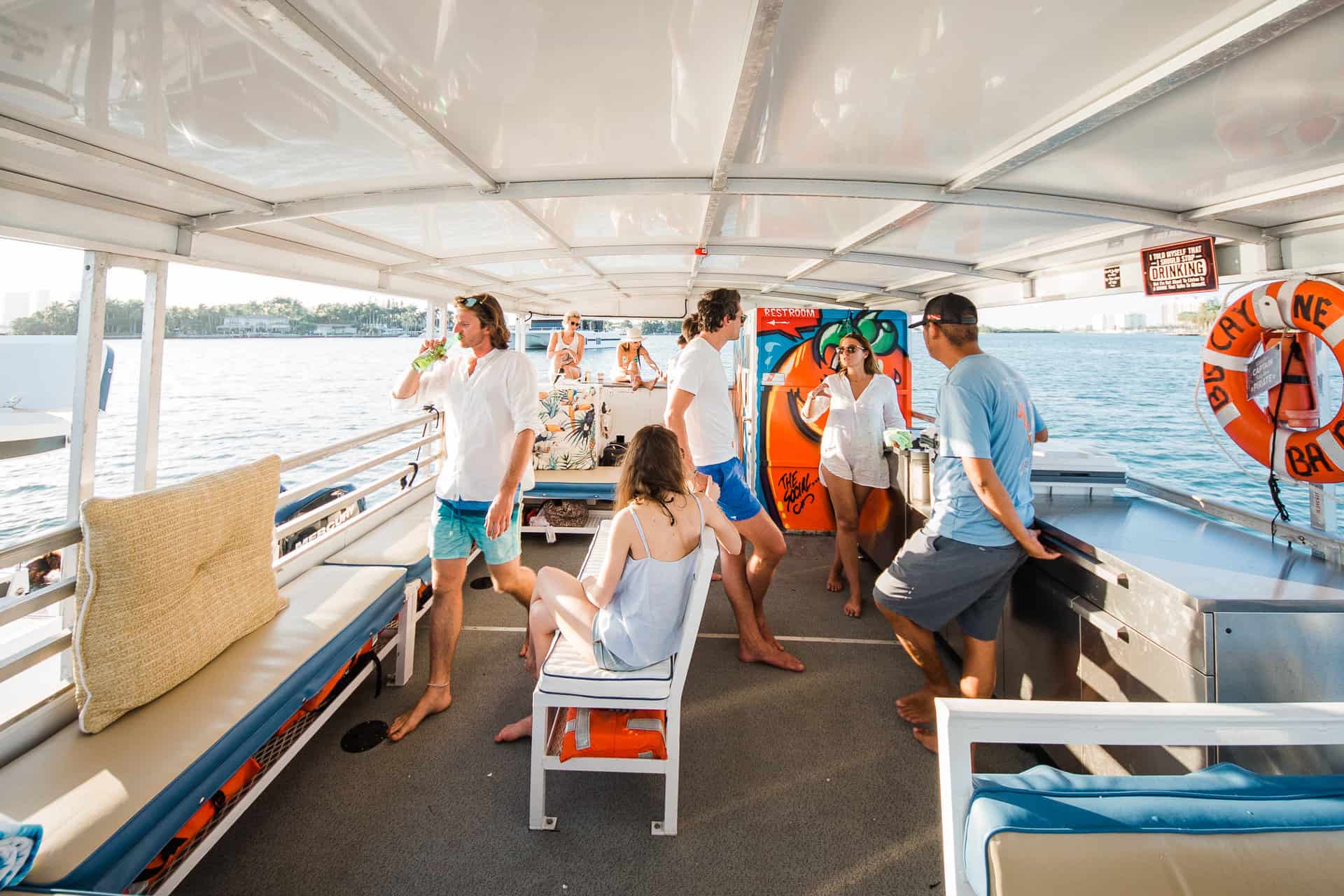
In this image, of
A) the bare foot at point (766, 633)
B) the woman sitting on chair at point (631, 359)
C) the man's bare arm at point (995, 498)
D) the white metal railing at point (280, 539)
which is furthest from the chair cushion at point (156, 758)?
the woman sitting on chair at point (631, 359)

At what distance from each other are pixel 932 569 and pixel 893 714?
82 centimetres

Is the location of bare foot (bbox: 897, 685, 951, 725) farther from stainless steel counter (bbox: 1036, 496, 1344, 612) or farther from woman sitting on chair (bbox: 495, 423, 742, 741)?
woman sitting on chair (bbox: 495, 423, 742, 741)

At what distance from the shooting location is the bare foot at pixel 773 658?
311 centimetres

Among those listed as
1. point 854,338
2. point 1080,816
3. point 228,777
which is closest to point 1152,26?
point 1080,816

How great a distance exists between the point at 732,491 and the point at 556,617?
46.6 inches

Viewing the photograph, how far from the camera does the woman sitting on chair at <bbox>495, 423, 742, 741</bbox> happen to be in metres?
2.09

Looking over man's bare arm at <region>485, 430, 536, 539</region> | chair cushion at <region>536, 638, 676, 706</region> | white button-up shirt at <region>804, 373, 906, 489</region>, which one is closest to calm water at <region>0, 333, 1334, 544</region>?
man's bare arm at <region>485, 430, 536, 539</region>

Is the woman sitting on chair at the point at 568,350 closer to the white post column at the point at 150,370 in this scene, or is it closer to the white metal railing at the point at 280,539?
the white metal railing at the point at 280,539

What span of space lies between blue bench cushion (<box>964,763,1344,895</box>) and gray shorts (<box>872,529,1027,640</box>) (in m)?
1.19

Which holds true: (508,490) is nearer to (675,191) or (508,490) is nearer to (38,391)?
(675,191)

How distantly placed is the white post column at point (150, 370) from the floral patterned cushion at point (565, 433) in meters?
3.05

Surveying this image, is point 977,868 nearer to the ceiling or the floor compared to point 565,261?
nearer to the floor

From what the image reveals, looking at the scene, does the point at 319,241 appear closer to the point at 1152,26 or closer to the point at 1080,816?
the point at 1152,26

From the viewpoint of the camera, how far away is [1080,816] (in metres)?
1.03
